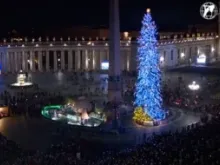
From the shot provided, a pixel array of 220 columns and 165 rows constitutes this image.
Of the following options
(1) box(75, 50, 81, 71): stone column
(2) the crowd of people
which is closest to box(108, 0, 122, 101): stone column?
(2) the crowd of people

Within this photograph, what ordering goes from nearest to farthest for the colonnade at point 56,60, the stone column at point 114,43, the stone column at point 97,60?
the stone column at point 114,43, the colonnade at point 56,60, the stone column at point 97,60

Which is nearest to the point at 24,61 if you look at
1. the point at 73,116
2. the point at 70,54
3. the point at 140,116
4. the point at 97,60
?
the point at 70,54

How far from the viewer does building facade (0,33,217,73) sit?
88062 mm

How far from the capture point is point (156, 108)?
43.0m

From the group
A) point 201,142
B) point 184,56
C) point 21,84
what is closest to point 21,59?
point 21,84

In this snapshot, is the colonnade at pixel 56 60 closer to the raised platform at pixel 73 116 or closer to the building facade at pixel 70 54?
the building facade at pixel 70 54

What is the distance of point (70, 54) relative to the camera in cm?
9175

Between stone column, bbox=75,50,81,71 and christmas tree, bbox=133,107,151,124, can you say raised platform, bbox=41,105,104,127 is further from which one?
stone column, bbox=75,50,81,71

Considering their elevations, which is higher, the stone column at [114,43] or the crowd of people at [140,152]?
the stone column at [114,43]

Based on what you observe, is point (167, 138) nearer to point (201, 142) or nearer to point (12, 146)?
point (201, 142)

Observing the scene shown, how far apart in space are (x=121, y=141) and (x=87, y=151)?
14.8 ft

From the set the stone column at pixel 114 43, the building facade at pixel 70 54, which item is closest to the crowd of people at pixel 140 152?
the stone column at pixel 114 43

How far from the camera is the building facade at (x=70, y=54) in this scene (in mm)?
88062

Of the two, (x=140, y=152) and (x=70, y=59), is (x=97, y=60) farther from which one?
(x=140, y=152)
